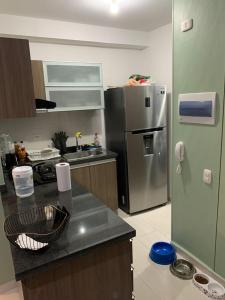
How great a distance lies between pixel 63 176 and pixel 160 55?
257 centimetres

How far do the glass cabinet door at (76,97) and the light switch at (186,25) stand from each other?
142cm

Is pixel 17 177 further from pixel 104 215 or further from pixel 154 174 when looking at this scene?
pixel 154 174

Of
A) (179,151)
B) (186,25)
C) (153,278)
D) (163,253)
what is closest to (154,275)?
(153,278)

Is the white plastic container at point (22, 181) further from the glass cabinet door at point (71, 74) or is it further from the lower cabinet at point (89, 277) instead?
the glass cabinet door at point (71, 74)

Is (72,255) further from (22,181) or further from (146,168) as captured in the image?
(146,168)

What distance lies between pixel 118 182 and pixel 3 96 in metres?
2.20

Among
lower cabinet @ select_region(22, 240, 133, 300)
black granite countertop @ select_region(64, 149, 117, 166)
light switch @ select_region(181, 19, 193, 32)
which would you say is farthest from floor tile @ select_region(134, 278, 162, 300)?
light switch @ select_region(181, 19, 193, 32)

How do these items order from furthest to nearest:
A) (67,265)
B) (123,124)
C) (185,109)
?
(123,124) < (185,109) < (67,265)

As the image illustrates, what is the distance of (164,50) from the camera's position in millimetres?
3344

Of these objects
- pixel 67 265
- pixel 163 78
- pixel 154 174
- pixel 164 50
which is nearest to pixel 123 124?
pixel 154 174

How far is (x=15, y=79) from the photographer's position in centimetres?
143

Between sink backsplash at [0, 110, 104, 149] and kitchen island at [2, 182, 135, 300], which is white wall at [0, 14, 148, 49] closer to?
sink backsplash at [0, 110, 104, 149]

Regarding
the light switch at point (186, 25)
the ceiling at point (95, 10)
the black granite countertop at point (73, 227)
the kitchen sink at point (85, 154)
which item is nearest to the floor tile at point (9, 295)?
the black granite countertop at point (73, 227)

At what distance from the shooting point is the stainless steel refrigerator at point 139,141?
297 centimetres
